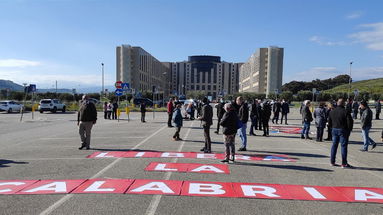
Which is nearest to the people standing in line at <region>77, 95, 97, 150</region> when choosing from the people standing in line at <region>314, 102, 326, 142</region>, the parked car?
the people standing in line at <region>314, 102, 326, 142</region>

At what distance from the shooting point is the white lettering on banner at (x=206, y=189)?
5.80 meters

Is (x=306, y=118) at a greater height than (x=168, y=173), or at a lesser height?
greater

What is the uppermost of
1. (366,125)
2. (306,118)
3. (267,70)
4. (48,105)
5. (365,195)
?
(267,70)

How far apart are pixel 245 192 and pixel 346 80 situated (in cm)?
19998

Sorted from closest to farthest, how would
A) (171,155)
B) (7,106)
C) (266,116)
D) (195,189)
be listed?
1. (195,189)
2. (171,155)
3. (266,116)
4. (7,106)

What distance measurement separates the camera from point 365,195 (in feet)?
19.2

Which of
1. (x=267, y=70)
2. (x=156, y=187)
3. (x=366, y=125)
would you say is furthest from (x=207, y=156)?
(x=267, y=70)

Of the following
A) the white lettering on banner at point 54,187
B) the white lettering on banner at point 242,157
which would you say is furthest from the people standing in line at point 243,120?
the white lettering on banner at point 54,187

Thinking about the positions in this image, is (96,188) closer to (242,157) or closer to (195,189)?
(195,189)

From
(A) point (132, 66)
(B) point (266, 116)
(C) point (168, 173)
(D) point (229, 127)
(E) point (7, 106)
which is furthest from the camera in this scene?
(A) point (132, 66)

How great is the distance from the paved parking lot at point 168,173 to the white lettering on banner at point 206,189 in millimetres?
345

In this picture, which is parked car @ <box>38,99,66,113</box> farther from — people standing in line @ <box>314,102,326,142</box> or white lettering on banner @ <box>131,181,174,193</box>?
white lettering on banner @ <box>131,181,174,193</box>

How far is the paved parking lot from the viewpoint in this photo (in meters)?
4.96

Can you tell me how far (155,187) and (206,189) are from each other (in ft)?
3.24
